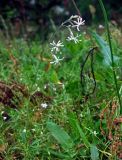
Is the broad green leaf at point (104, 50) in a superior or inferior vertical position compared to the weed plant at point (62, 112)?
superior

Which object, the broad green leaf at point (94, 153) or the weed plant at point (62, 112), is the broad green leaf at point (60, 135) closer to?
the weed plant at point (62, 112)

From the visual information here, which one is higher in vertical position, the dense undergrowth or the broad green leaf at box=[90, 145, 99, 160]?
the dense undergrowth

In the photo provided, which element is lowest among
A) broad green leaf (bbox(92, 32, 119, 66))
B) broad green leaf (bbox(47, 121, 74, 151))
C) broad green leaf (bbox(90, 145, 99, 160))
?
broad green leaf (bbox(90, 145, 99, 160))

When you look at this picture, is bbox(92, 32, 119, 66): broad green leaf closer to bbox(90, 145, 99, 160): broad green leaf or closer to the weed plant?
the weed plant

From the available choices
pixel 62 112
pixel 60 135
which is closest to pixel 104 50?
pixel 62 112

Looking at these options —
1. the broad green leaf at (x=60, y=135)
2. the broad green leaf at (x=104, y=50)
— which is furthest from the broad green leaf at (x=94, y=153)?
the broad green leaf at (x=104, y=50)

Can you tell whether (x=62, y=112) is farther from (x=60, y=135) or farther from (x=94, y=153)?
(x=94, y=153)

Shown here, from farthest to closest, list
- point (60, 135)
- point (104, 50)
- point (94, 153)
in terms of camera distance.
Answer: point (104, 50) < point (60, 135) < point (94, 153)

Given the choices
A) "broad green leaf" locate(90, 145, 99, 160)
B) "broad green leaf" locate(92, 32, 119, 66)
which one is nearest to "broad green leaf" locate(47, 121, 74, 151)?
"broad green leaf" locate(90, 145, 99, 160)
